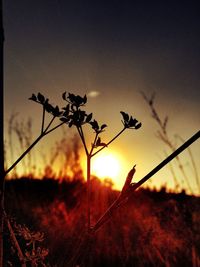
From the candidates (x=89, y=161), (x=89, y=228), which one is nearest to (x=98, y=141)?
(x=89, y=161)

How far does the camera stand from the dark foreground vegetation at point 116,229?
3.13 metres

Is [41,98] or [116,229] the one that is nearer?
[41,98]

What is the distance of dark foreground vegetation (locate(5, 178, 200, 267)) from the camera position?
3.13 metres

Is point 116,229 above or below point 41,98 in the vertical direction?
below

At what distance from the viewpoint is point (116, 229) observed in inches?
181

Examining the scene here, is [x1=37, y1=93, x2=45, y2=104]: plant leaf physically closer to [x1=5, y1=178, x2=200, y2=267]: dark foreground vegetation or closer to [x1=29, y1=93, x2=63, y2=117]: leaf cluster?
[x1=29, y1=93, x2=63, y2=117]: leaf cluster

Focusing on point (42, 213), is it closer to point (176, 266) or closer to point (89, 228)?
point (176, 266)

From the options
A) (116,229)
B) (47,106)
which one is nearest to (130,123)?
(47,106)

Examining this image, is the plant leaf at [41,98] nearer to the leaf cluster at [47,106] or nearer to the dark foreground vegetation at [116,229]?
the leaf cluster at [47,106]

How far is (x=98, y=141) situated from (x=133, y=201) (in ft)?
22.1

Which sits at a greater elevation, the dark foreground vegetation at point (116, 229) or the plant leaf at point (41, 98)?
the plant leaf at point (41, 98)

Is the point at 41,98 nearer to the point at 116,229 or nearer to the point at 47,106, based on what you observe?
the point at 47,106

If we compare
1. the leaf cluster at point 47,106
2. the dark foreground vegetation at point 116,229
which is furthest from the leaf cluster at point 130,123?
the dark foreground vegetation at point 116,229

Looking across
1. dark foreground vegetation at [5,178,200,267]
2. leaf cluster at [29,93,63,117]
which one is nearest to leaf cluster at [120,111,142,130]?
leaf cluster at [29,93,63,117]
